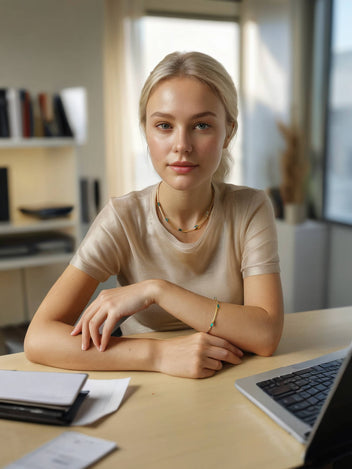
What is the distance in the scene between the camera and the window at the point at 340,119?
3.46 meters

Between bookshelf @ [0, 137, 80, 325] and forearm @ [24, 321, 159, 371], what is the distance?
6.16 feet

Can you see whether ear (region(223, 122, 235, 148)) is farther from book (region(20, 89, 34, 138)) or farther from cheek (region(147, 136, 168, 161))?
book (region(20, 89, 34, 138))

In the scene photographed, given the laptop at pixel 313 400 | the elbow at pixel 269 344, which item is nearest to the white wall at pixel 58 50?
the elbow at pixel 269 344

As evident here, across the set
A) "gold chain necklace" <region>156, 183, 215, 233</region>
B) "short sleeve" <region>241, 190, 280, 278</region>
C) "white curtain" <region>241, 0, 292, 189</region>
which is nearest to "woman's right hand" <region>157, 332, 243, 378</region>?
"short sleeve" <region>241, 190, 280, 278</region>

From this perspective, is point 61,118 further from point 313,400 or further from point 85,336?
point 313,400

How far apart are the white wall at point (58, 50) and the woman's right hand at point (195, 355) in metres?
2.40

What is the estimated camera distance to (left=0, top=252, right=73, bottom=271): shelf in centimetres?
281

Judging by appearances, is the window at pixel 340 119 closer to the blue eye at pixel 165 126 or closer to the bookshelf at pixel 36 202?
the bookshelf at pixel 36 202

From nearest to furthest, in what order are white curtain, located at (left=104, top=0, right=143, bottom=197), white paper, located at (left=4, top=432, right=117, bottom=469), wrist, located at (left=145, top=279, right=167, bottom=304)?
white paper, located at (left=4, top=432, right=117, bottom=469) → wrist, located at (left=145, top=279, right=167, bottom=304) → white curtain, located at (left=104, top=0, right=143, bottom=197)

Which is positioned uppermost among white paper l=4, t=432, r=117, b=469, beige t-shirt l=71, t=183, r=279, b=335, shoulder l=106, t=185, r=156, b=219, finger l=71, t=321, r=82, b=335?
shoulder l=106, t=185, r=156, b=219

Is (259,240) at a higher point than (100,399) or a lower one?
higher

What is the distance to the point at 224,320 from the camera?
3.56ft

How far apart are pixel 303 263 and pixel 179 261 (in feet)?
8.16

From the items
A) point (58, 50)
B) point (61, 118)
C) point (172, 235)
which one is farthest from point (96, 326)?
point (58, 50)
